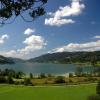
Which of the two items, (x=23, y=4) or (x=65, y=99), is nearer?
(x=23, y=4)

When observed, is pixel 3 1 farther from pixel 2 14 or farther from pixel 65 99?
pixel 65 99

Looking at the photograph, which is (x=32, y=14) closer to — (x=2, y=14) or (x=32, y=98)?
(x=2, y=14)

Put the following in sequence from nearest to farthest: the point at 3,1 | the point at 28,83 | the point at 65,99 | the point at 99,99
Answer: the point at 3,1, the point at 99,99, the point at 65,99, the point at 28,83

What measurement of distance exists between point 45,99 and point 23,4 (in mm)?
34687

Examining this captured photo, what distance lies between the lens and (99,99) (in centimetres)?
2523

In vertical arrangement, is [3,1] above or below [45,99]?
above

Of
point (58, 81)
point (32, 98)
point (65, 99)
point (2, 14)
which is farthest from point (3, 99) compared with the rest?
point (2, 14)

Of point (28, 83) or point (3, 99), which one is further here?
point (28, 83)

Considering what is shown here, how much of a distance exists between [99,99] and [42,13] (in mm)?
16521

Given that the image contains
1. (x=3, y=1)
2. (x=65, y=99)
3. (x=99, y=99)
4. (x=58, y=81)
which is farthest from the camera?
(x=58, y=81)

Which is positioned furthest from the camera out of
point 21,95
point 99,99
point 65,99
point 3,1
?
point 21,95

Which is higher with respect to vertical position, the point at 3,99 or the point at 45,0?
the point at 45,0

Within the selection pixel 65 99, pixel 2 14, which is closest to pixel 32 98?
pixel 65 99

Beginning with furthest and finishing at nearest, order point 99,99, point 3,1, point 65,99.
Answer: point 65,99 → point 99,99 → point 3,1
